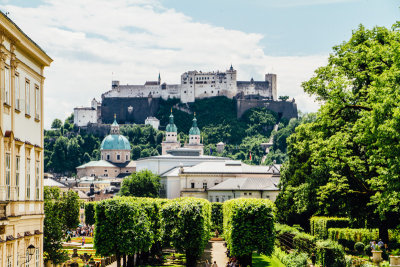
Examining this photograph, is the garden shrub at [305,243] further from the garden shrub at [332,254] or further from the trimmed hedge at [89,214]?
the trimmed hedge at [89,214]

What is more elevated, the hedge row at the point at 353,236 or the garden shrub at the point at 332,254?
the hedge row at the point at 353,236

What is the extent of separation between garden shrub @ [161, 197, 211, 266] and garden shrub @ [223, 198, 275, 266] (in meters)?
3.59

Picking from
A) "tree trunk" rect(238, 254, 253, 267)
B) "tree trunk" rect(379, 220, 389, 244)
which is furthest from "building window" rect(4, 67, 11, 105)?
"tree trunk" rect(238, 254, 253, 267)

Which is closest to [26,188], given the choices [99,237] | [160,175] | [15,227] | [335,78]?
[15,227]

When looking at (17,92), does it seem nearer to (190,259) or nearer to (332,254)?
(332,254)

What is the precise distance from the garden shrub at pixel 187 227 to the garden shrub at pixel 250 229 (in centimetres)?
359

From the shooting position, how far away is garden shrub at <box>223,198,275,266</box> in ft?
166

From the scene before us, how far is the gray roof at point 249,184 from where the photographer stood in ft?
352

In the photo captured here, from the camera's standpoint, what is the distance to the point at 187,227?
54750 mm

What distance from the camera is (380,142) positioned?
31.3 metres

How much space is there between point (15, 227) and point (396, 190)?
16484 mm

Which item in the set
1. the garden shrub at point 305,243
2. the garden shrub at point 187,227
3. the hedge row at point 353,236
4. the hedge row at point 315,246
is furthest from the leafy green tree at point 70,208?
the hedge row at point 353,236

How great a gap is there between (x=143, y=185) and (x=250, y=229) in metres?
78.1

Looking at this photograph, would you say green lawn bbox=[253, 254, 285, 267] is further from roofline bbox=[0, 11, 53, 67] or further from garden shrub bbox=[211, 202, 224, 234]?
garden shrub bbox=[211, 202, 224, 234]
